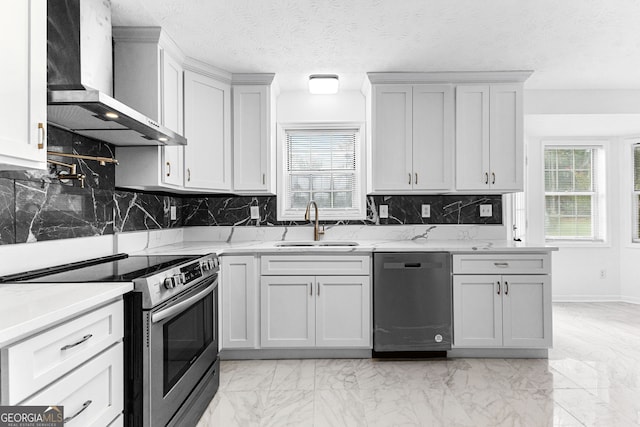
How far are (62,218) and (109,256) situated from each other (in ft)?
1.48

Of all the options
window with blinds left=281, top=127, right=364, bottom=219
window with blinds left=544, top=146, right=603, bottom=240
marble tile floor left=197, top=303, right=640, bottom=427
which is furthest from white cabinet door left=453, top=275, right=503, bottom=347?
window with blinds left=544, top=146, right=603, bottom=240

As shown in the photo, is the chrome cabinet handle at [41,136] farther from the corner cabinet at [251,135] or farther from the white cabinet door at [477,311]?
the white cabinet door at [477,311]

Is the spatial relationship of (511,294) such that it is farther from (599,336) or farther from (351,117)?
(351,117)

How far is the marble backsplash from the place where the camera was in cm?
190

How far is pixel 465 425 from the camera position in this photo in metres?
2.16

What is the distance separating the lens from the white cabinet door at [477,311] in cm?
310

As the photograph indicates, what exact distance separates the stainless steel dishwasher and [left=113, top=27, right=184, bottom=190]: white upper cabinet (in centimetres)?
176

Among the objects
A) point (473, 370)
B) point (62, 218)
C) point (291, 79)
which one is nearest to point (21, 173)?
point (62, 218)

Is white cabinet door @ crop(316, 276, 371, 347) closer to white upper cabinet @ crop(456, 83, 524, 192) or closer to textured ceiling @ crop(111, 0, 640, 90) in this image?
white upper cabinet @ crop(456, 83, 524, 192)

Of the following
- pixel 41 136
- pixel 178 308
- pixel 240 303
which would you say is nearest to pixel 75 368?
pixel 178 308

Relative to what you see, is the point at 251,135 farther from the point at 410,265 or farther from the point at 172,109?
the point at 410,265

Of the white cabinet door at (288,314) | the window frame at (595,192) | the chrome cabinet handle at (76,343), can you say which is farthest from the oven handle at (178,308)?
the window frame at (595,192)

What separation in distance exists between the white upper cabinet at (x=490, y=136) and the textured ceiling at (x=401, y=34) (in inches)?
8.7

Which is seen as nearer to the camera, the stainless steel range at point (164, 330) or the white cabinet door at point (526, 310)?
the stainless steel range at point (164, 330)
